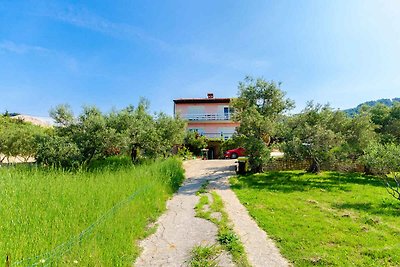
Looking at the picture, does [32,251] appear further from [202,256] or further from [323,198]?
[323,198]

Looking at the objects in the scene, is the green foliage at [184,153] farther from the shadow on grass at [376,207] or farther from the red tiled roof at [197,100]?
the shadow on grass at [376,207]

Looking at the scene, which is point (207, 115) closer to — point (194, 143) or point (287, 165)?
point (194, 143)

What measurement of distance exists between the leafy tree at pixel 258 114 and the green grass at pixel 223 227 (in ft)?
20.8

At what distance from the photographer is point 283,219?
7383 mm

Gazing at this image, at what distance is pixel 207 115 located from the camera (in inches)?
1551

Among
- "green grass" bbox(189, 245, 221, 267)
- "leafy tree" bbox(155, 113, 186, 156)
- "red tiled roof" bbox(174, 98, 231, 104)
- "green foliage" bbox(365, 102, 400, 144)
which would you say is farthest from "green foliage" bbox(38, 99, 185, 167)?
"red tiled roof" bbox(174, 98, 231, 104)

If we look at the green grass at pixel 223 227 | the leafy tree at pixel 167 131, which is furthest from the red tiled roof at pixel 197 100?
the green grass at pixel 223 227

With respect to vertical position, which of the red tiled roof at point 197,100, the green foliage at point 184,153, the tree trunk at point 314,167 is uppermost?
the red tiled roof at point 197,100

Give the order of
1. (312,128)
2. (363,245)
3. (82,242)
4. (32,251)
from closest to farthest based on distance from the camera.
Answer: (32,251), (82,242), (363,245), (312,128)

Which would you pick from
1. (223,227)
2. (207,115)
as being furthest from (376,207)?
(207,115)

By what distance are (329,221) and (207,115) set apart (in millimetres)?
32739

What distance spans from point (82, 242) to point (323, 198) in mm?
9298

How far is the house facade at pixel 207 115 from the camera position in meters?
39.2

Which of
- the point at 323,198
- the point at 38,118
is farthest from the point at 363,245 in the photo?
the point at 38,118
